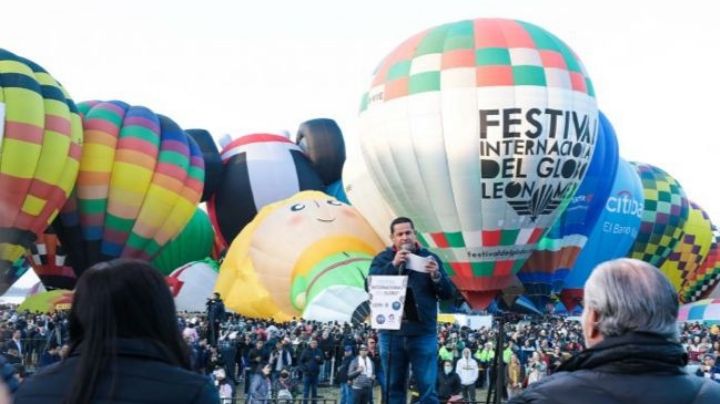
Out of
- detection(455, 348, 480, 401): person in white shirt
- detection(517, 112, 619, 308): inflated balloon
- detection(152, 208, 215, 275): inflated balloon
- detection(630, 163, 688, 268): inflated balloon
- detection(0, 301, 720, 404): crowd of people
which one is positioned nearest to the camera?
detection(0, 301, 720, 404): crowd of people

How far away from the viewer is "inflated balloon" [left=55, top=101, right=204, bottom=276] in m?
23.1

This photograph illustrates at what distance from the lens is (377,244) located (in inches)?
947

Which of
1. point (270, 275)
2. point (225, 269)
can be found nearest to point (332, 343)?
point (270, 275)

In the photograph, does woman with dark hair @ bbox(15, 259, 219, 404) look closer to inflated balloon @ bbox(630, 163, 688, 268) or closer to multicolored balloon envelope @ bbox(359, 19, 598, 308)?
multicolored balloon envelope @ bbox(359, 19, 598, 308)

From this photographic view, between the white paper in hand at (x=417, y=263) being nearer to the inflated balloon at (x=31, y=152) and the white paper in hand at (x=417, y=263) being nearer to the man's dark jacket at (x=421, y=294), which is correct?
the man's dark jacket at (x=421, y=294)

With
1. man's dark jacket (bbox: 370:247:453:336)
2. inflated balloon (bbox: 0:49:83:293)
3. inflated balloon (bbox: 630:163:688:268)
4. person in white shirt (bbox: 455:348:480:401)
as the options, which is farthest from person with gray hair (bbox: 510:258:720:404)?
inflated balloon (bbox: 630:163:688:268)

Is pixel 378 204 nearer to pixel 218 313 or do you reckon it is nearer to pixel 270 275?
pixel 270 275

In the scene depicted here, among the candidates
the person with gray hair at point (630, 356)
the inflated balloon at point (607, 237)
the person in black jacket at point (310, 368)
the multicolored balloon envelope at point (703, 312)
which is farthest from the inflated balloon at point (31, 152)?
the multicolored balloon envelope at point (703, 312)

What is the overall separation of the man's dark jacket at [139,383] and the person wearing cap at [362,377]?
805 centimetres

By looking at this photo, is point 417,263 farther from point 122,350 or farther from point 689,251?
point 689,251

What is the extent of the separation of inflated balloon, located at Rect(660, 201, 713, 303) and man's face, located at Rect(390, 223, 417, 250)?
35.0m

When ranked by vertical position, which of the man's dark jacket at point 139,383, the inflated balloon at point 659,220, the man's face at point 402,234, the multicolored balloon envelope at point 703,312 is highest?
the inflated balloon at point 659,220

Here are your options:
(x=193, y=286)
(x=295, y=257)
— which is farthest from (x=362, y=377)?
(x=193, y=286)

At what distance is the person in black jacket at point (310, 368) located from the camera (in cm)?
1278
